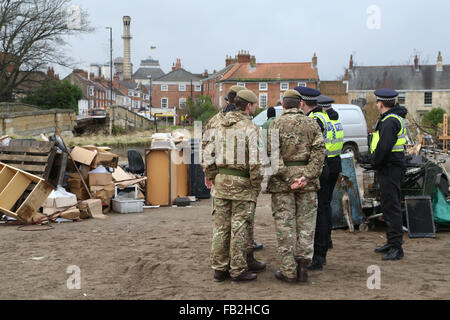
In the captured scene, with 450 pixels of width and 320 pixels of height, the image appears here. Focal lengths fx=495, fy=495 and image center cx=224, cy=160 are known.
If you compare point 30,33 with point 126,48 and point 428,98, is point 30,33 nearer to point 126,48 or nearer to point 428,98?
point 428,98

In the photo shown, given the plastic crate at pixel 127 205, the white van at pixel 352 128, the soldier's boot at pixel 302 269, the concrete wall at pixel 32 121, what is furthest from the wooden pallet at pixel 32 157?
the concrete wall at pixel 32 121

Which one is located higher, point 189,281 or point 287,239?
point 287,239

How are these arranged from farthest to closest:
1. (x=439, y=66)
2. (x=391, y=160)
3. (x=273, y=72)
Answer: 1. (x=273, y=72)
2. (x=439, y=66)
3. (x=391, y=160)

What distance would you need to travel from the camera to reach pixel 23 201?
9.00 meters

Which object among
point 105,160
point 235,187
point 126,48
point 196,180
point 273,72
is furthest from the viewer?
point 126,48

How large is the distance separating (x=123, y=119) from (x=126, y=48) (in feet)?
261

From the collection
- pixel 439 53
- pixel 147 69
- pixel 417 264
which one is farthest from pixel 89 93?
pixel 417 264

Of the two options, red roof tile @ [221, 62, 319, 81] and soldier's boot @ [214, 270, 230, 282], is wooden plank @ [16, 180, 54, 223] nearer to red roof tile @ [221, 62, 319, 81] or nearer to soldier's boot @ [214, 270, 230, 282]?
soldier's boot @ [214, 270, 230, 282]

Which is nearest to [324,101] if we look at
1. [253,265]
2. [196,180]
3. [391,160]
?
[391,160]

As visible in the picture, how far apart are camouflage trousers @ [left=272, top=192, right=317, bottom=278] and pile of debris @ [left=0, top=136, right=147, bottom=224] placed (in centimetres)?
535

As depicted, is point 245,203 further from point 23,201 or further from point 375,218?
point 23,201

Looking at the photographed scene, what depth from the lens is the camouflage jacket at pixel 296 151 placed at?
5043 millimetres

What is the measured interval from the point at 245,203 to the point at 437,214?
13.3 feet

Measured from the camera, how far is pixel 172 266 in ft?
18.9
